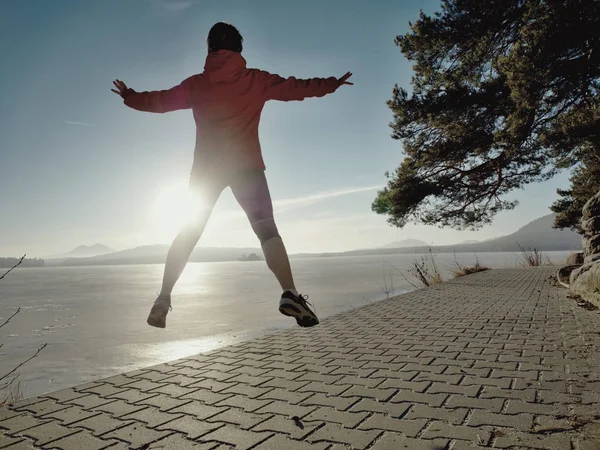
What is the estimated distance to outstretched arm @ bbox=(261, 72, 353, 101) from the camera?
2.08 meters

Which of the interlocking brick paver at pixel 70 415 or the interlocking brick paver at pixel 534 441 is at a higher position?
the interlocking brick paver at pixel 70 415

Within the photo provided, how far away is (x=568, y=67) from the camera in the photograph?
32.1 ft

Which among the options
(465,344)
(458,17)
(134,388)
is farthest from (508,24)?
(134,388)

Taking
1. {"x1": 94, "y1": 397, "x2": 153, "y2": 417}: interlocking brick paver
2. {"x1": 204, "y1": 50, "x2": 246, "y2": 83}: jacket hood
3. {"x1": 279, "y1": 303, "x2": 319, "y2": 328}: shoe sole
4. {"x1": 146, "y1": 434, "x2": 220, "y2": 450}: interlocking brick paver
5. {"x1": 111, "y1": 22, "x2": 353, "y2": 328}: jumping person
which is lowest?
{"x1": 146, "y1": 434, "x2": 220, "y2": 450}: interlocking brick paver

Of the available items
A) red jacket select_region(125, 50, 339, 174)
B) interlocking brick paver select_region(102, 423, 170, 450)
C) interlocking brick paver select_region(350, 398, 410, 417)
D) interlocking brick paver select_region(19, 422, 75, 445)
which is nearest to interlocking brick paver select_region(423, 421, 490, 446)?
interlocking brick paver select_region(350, 398, 410, 417)

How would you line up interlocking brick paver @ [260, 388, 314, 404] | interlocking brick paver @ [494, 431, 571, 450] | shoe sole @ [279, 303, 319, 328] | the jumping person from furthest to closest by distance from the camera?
interlocking brick paver @ [260, 388, 314, 404]
interlocking brick paver @ [494, 431, 571, 450]
shoe sole @ [279, 303, 319, 328]
the jumping person

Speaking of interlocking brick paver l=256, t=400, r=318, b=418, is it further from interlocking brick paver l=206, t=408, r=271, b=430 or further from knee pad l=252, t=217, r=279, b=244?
knee pad l=252, t=217, r=279, b=244

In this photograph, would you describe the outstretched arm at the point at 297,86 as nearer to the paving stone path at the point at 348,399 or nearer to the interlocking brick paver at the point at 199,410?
the paving stone path at the point at 348,399

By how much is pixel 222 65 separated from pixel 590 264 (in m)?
9.37

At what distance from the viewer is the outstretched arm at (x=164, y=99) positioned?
205 cm

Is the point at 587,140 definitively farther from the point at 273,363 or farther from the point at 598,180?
the point at 273,363

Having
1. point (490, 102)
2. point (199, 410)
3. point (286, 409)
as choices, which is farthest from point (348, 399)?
point (490, 102)

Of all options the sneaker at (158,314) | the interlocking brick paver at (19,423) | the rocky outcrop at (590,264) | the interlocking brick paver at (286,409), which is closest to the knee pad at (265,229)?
the sneaker at (158,314)

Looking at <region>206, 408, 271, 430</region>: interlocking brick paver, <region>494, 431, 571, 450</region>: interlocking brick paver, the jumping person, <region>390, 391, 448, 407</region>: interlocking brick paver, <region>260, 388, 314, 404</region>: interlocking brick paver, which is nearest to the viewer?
the jumping person
